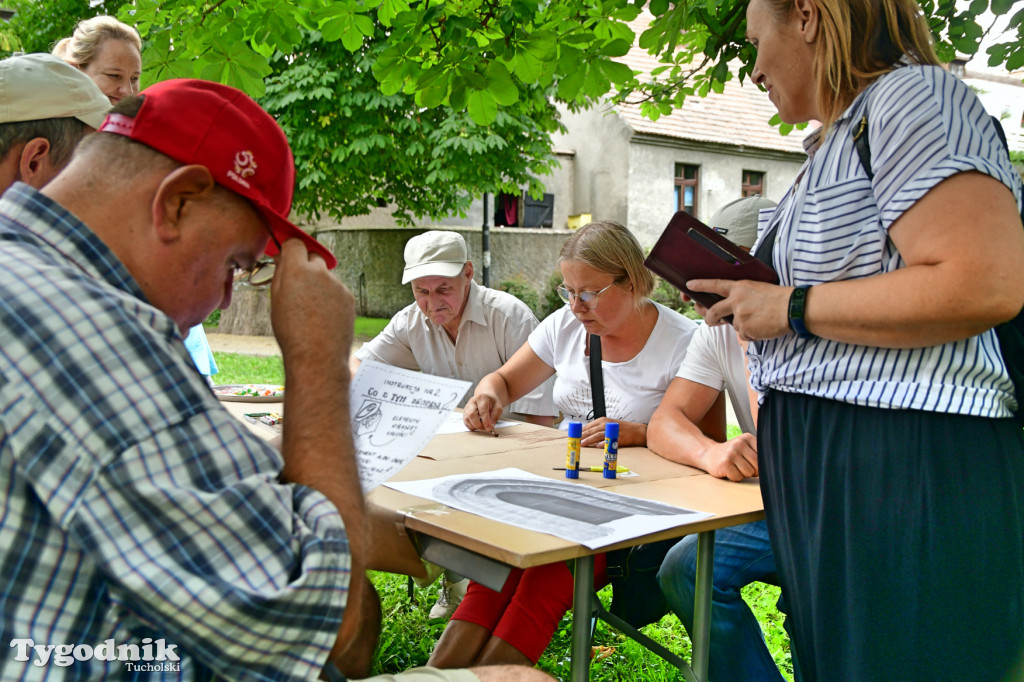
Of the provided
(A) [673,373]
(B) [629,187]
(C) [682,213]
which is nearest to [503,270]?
(B) [629,187]

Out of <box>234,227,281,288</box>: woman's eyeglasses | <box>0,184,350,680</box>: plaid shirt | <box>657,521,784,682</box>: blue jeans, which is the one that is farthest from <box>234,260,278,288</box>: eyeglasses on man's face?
<box>657,521,784,682</box>: blue jeans

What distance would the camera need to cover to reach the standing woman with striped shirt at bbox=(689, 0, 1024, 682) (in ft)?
4.74

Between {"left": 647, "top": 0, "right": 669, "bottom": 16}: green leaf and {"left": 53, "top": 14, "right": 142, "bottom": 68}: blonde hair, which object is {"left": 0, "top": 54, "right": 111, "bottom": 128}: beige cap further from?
{"left": 647, "top": 0, "right": 669, "bottom": 16}: green leaf

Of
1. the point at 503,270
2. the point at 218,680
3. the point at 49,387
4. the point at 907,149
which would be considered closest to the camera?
the point at 49,387

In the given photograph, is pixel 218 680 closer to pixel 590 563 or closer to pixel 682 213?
pixel 590 563

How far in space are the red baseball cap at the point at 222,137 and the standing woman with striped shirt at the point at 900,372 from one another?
100 cm

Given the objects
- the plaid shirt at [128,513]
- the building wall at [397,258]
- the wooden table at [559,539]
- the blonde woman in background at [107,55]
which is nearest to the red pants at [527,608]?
the wooden table at [559,539]

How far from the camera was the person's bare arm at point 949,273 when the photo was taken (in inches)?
55.6

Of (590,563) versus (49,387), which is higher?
(49,387)

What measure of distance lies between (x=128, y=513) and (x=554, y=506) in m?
1.28

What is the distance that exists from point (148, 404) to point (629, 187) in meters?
22.4

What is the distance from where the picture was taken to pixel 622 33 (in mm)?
3172

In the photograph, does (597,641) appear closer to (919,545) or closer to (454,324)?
(454,324)

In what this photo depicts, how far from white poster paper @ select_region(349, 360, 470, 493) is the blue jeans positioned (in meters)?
0.96
